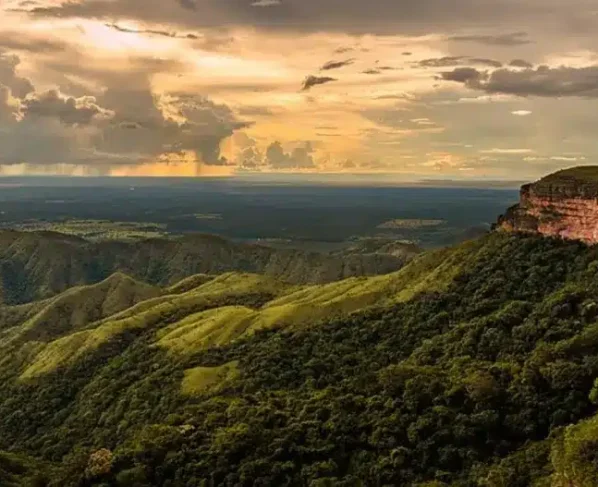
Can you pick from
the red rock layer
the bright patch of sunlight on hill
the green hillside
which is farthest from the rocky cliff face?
the bright patch of sunlight on hill

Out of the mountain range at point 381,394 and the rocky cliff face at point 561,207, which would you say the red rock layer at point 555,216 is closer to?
the rocky cliff face at point 561,207

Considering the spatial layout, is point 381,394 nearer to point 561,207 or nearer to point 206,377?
point 206,377

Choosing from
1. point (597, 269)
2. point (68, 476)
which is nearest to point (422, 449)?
point (68, 476)

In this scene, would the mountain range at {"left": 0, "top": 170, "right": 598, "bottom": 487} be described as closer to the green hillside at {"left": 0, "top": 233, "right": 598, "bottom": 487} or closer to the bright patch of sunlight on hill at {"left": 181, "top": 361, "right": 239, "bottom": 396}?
the green hillside at {"left": 0, "top": 233, "right": 598, "bottom": 487}

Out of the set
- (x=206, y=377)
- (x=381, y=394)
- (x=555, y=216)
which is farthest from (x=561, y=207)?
(x=206, y=377)

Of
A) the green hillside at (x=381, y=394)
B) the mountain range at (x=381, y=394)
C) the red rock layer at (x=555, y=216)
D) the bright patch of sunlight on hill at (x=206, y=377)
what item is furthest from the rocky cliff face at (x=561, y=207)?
the bright patch of sunlight on hill at (x=206, y=377)

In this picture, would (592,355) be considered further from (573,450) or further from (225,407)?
(225,407)
